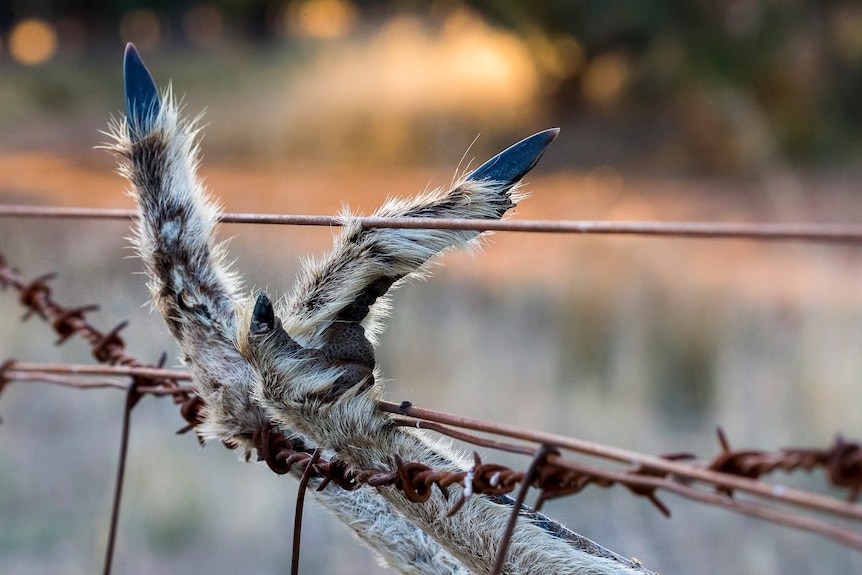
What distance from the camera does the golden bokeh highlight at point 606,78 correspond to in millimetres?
8914

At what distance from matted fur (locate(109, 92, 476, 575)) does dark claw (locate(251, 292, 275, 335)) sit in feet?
0.59

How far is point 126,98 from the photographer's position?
149 cm

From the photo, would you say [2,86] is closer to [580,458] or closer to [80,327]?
[580,458]

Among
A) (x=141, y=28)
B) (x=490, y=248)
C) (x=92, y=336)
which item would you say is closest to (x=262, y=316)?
(x=92, y=336)

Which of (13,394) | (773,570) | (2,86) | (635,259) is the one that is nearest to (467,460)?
(773,570)

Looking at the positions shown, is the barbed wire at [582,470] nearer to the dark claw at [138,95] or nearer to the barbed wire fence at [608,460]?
the barbed wire fence at [608,460]

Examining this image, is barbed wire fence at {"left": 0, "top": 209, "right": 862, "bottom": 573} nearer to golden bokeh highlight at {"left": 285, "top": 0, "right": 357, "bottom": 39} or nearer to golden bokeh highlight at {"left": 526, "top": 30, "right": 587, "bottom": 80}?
golden bokeh highlight at {"left": 285, "top": 0, "right": 357, "bottom": 39}

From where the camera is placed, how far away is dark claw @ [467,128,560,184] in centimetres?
127

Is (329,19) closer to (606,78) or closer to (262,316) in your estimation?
(606,78)

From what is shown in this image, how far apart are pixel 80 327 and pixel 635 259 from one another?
6.77 metres

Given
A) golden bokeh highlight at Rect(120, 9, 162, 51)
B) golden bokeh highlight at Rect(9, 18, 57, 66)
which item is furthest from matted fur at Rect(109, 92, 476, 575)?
golden bokeh highlight at Rect(120, 9, 162, 51)

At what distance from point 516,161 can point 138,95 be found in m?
0.62

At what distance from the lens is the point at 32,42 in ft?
25.3

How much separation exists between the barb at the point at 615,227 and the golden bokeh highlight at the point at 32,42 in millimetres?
6669
